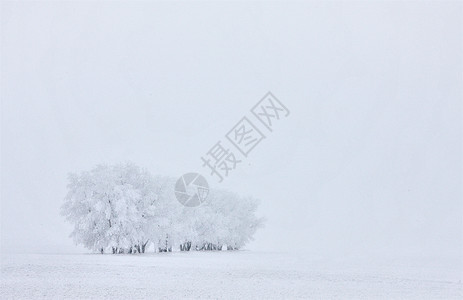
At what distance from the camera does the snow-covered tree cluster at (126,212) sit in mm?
72125

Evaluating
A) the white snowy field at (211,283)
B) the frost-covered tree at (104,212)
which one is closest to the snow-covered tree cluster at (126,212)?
the frost-covered tree at (104,212)

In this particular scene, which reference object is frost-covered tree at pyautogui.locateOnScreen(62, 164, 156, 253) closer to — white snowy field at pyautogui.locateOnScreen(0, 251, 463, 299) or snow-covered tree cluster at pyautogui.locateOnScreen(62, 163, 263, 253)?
snow-covered tree cluster at pyautogui.locateOnScreen(62, 163, 263, 253)

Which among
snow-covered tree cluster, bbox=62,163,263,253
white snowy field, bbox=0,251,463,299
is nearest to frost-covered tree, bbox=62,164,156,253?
snow-covered tree cluster, bbox=62,163,263,253

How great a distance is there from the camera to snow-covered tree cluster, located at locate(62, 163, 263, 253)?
2840 inches

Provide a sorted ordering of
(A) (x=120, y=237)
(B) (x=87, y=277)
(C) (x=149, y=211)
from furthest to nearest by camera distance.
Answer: (C) (x=149, y=211) → (A) (x=120, y=237) → (B) (x=87, y=277)

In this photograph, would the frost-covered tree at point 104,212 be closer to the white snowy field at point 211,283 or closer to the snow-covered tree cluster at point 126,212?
the snow-covered tree cluster at point 126,212

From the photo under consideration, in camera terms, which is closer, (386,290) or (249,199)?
(386,290)

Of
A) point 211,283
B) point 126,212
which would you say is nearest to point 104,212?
point 126,212

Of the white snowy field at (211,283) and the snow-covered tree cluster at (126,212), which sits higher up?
the snow-covered tree cluster at (126,212)

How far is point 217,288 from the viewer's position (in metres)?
33.1

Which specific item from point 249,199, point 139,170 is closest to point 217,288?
point 139,170

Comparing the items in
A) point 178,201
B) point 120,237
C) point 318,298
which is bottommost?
point 318,298

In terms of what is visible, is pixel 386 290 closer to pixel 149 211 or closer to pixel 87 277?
pixel 87 277

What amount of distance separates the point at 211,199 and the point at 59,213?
37.6 metres
